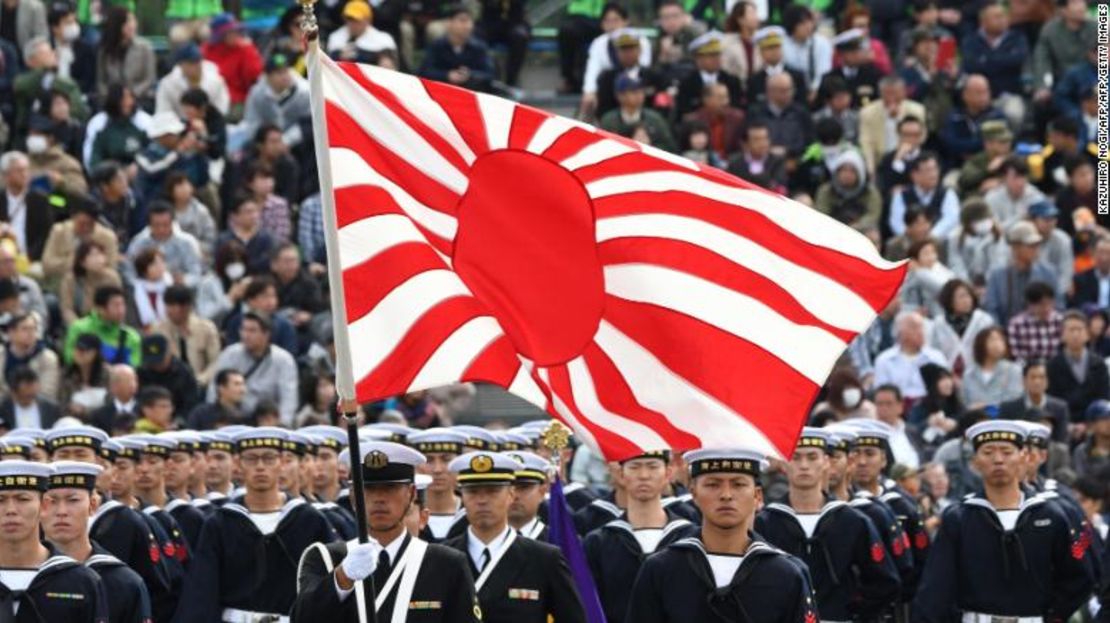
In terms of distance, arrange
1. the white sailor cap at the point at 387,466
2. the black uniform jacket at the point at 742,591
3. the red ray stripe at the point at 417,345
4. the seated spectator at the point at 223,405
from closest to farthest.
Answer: the red ray stripe at the point at 417,345, the white sailor cap at the point at 387,466, the black uniform jacket at the point at 742,591, the seated spectator at the point at 223,405

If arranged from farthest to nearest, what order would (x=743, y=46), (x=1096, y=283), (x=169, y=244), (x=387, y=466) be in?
(x=743, y=46) → (x=1096, y=283) → (x=169, y=244) → (x=387, y=466)

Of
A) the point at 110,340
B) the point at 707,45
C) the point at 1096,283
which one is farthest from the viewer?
the point at 707,45

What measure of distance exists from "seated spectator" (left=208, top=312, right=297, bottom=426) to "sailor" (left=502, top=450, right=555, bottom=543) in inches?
298

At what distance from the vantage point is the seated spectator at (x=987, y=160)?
29.5m

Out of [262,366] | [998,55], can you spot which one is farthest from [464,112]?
[998,55]

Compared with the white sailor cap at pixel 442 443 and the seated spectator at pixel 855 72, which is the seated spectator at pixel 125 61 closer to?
the seated spectator at pixel 855 72

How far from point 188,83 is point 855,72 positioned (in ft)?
22.3

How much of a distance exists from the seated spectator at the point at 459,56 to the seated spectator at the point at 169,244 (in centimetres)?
455

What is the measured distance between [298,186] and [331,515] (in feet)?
36.4

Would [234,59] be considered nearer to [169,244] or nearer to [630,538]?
[169,244]

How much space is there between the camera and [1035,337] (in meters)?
26.2

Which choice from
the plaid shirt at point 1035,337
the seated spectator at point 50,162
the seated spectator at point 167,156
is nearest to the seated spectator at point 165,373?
the seated spectator at point 50,162

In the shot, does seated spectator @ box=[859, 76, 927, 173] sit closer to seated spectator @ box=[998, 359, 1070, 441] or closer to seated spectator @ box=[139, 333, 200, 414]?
seated spectator @ box=[998, 359, 1070, 441]

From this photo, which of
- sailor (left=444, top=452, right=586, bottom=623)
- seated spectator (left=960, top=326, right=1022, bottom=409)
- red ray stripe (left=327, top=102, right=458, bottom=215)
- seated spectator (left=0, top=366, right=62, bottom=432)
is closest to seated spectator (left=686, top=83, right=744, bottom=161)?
seated spectator (left=960, top=326, right=1022, bottom=409)
